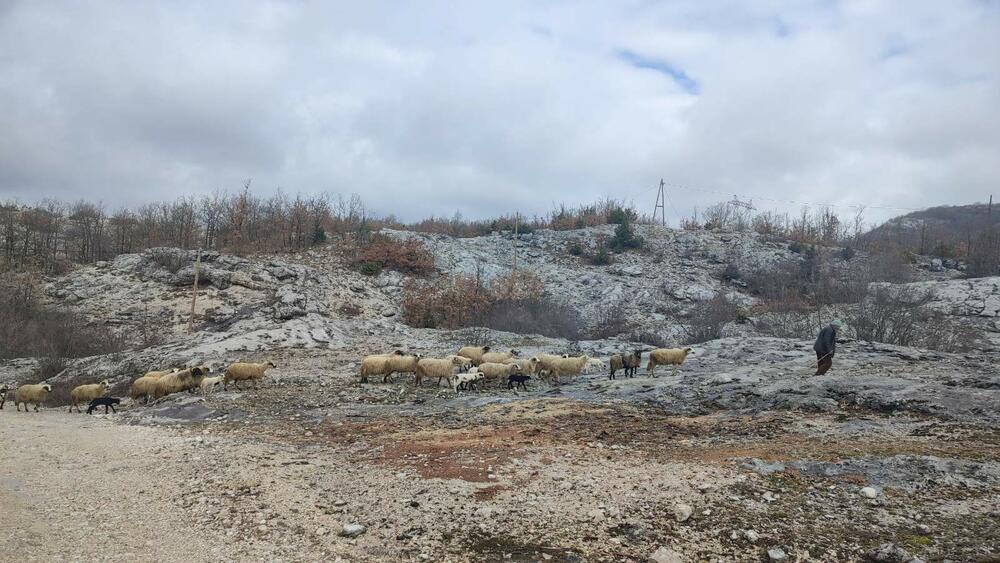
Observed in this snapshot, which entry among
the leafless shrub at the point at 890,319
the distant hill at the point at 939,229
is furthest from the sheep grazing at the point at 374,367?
the distant hill at the point at 939,229

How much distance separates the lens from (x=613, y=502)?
6812mm

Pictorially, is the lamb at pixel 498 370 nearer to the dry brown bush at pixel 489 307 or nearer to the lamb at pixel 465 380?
the lamb at pixel 465 380

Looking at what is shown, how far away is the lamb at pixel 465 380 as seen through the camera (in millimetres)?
16002

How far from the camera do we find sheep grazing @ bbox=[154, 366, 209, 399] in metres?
16.0

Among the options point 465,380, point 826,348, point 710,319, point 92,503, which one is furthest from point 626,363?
point 710,319

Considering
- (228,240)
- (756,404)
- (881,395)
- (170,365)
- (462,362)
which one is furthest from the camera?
(228,240)

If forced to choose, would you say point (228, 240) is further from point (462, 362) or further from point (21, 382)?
point (462, 362)

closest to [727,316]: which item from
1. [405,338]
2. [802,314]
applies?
[802,314]

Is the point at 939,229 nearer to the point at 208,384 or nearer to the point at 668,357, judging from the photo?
the point at 668,357

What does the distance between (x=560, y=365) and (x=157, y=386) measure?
11.0 metres

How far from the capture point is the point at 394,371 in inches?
677

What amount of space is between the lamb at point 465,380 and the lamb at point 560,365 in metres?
2.14

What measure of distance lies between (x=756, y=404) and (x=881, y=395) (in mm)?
2190

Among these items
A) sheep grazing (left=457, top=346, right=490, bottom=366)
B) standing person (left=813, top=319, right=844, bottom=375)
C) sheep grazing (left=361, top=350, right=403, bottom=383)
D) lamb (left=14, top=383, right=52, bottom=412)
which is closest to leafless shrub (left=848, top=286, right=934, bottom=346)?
standing person (left=813, top=319, right=844, bottom=375)
